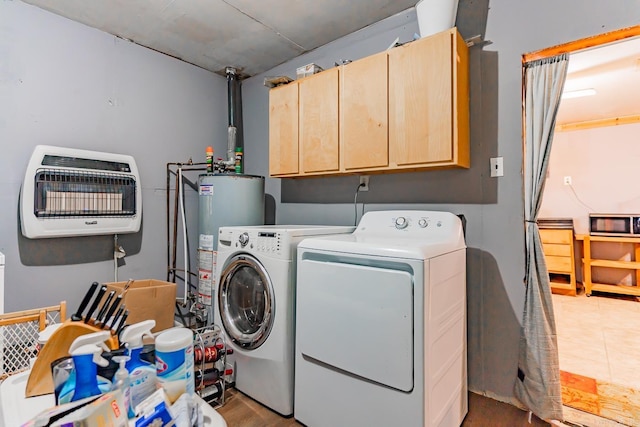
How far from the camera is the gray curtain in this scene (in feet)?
5.67

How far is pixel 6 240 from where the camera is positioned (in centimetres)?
213

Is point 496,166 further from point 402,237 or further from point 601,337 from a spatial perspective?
point 601,337

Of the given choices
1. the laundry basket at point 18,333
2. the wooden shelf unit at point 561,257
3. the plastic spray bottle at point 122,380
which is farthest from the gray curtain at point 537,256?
the wooden shelf unit at point 561,257

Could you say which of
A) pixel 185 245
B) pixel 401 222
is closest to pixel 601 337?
pixel 401 222

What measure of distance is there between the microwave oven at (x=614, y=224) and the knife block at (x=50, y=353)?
5.63 m

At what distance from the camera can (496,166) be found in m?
1.94

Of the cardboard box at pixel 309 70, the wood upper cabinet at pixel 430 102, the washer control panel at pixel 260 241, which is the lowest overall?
the washer control panel at pixel 260 241

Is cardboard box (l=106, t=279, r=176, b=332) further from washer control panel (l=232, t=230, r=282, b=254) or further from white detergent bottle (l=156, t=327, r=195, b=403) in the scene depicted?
white detergent bottle (l=156, t=327, r=195, b=403)

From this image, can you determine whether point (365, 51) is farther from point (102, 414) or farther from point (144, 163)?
point (102, 414)

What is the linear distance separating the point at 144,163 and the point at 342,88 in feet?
6.00

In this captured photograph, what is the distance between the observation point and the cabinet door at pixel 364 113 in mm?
2025

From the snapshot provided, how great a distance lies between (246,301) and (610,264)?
15.6 feet

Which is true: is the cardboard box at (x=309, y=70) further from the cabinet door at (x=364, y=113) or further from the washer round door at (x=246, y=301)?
the washer round door at (x=246, y=301)

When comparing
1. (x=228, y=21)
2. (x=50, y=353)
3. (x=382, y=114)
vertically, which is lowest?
(x=50, y=353)
